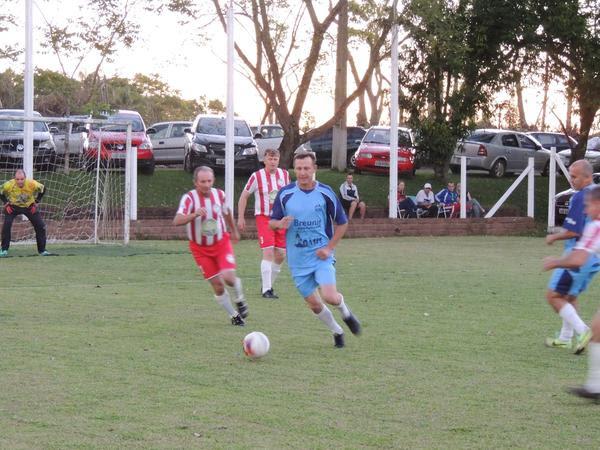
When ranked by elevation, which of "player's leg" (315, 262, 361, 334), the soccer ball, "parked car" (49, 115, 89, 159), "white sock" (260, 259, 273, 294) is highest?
"parked car" (49, 115, 89, 159)

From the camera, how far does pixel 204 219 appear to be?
36.0 feet

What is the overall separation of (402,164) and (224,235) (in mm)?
24168

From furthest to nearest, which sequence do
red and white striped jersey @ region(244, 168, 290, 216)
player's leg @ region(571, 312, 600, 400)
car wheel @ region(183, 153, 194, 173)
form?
car wheel @ region(183, 153, 194, 173) < red and white striped jersey @ region(244, 168, 290, 216) < player's leg @ region(571, 312, 600, 400)

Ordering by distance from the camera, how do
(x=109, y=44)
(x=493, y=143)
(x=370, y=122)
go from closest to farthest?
(x=109, y=44)
(x=493, y=143)
(x=370, y=122)

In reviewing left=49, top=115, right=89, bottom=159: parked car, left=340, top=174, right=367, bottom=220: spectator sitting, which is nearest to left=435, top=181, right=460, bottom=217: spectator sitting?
left=340, top=174, right=367, bottom=220: spectator sitting

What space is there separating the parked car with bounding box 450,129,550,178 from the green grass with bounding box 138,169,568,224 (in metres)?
0.51

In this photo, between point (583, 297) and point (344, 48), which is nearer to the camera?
point (583, 297)

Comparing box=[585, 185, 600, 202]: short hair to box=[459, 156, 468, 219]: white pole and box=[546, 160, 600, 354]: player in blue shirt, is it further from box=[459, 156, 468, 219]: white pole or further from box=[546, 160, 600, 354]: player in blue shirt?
box=[459, 156, 468, 219]: white pole

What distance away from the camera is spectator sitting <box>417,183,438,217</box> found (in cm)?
2988

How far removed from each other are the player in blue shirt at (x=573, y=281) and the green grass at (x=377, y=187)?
1948 centimetres

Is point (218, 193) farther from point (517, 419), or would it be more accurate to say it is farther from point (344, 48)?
point (344, 48)

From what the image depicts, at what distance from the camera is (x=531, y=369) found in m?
8.64

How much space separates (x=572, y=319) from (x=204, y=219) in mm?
3982

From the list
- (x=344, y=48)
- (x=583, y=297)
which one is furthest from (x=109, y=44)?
(x=583, y=297)
